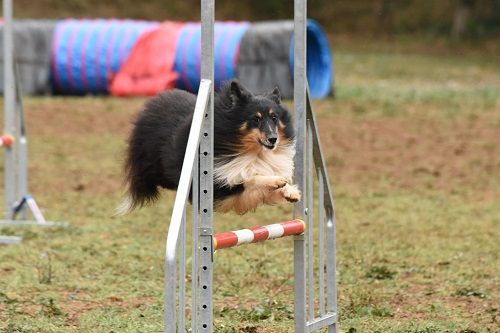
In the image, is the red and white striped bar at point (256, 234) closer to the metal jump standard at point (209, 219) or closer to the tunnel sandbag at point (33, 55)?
the metal jump standard at point (209, 219)

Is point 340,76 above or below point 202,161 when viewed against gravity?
below

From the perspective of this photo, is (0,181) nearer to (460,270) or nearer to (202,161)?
(460,270)

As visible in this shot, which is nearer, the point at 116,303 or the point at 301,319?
the point at 301,319

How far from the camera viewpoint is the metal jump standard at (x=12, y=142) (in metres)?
8.98

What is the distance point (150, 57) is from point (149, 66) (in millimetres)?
244

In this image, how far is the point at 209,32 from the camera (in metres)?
4.41

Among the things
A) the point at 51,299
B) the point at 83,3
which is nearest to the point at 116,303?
the point at 51,299

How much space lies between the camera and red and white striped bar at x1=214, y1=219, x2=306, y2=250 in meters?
4.55

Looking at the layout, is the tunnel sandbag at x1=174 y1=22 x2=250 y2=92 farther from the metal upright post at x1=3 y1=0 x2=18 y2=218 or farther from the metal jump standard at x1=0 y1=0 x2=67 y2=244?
the metal upright post at x1=3 y1=0 x2=18 y2=218

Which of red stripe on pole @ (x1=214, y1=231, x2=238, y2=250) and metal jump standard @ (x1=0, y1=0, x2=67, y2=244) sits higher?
red stripe on pole @ (x1=214, y1=231, x2=238, y2=250)

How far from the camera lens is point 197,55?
18672 millimetres

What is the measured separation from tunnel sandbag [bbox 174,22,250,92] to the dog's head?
13.3 metres

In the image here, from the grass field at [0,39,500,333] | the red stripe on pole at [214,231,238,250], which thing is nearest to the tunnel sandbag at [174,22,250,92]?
the grass field at [0,39,500,333]

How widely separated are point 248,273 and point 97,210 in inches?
119
